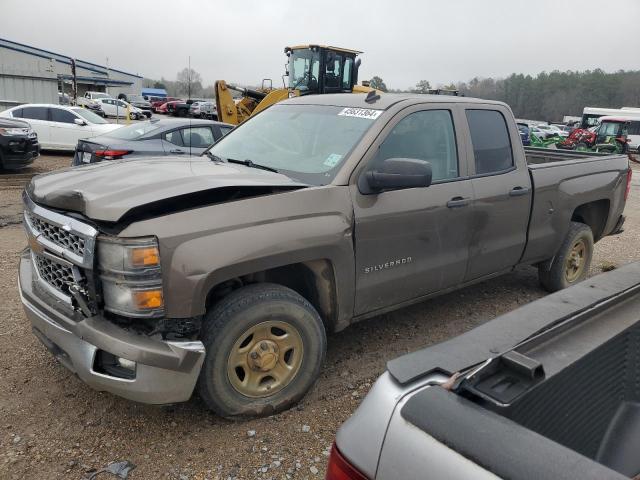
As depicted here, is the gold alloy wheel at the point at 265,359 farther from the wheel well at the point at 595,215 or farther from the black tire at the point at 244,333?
the wheel well at the point at 595,215

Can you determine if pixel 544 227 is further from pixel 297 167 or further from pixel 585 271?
pixel 297 167

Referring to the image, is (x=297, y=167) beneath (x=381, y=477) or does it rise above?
above

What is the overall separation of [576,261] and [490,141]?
2.03 m

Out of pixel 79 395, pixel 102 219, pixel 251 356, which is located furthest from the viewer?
pixel 79 395

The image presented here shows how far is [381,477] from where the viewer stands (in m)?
1.21

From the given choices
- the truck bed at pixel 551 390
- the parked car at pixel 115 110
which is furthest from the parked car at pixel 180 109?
the truck bed at pixel 551 390

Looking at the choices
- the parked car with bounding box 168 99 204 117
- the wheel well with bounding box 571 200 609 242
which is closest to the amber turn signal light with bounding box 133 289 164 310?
the wheel well with bounding box 571 200 609 242

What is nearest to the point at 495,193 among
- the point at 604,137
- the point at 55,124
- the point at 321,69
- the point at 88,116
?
the point at 321,69

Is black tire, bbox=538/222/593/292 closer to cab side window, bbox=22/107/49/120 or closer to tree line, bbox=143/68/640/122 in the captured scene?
cab side window, bbox=22/107/49/120

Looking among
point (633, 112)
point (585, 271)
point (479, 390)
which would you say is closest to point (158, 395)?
point (479, 390)

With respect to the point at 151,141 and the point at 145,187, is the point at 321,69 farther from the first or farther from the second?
the point at 145,187

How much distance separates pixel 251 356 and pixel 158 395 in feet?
1.76

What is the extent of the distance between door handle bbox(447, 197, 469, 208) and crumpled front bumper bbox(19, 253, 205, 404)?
200cm

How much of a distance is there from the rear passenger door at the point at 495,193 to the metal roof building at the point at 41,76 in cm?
2068
